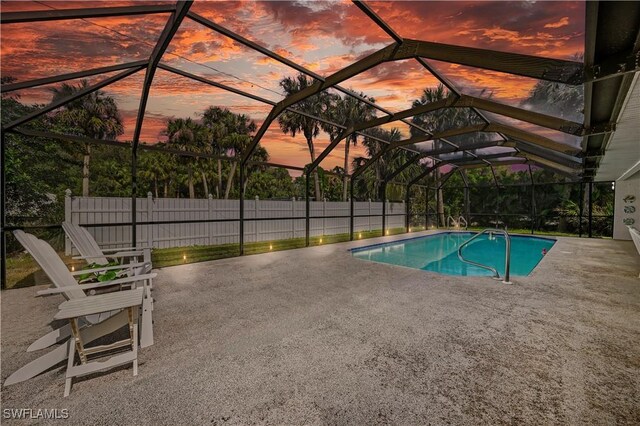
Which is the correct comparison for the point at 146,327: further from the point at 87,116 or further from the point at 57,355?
the point at 87,116

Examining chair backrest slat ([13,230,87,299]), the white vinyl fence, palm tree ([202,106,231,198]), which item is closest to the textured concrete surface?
chair backrest slat ([13,230,87,299])

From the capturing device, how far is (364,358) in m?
2.27

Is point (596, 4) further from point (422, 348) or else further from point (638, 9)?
point (422, 348)

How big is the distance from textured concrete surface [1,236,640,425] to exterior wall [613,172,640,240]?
1026 centimetres

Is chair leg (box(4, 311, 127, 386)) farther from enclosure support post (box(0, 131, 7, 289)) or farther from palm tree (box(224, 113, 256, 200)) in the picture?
palm tree (box(224, 113, 256, 200))

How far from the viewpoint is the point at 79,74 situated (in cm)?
393

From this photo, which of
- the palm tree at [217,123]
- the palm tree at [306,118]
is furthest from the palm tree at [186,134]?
the palm tree at [306,118]

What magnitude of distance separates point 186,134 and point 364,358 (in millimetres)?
17903

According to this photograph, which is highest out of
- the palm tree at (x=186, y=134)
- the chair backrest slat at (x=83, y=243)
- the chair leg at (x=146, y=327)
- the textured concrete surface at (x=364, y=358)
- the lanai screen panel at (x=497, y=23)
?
the palm tree at (x=186, y=134)

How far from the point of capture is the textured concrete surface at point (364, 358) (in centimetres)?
169

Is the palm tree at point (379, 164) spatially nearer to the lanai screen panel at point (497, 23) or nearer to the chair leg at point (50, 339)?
the lanai screen panel at point (497, 23)

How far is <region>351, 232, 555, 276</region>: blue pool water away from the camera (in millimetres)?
7932

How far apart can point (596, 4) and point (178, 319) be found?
194 inches

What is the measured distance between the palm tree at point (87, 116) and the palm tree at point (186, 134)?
3.10 meters
